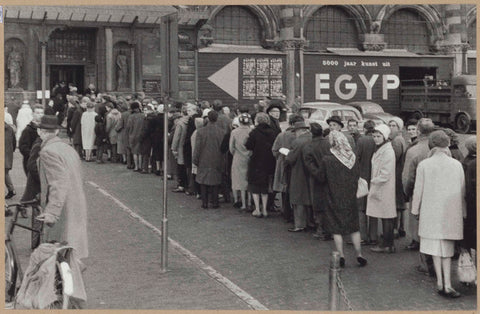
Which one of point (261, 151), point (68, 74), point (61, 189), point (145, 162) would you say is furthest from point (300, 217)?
point (68, 74)

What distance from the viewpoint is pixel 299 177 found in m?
11.0

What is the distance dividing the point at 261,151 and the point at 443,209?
5.05 metres

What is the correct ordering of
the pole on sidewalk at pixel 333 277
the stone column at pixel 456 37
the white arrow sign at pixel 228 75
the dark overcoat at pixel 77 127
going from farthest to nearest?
the stone column at pixel 456 37
the white arrow sign at pixel 228 75
the dark overcoat at pixel 77 127
the pole on sidewalk at pixel 333 277

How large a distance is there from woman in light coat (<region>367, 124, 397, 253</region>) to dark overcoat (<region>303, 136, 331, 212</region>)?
0.70 meters

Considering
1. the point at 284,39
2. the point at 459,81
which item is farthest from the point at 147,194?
the point at 284,39

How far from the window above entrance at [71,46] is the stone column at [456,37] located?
1988cm

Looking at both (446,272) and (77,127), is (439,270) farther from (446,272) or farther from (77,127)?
(77,127)

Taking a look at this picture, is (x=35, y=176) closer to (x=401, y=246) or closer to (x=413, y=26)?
(x=401, y=246)

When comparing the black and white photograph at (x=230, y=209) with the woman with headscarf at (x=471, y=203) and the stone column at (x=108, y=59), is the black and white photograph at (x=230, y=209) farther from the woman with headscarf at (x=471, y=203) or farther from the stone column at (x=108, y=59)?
the stone column at (x=108, y=59)

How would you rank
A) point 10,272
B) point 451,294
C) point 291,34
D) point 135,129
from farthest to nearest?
1. point 291,34
2. point 135,129
3. point 451,294
4. point 10,272

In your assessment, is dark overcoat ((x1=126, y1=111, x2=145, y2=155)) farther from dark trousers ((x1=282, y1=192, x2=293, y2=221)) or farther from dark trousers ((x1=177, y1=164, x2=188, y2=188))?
dark trousers ((x1=282, y1=192, x2=293, y2=221))

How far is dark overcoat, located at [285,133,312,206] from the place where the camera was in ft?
36.0

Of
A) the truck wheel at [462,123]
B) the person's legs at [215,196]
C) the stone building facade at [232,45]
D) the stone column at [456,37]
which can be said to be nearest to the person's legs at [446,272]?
the person's legs at [215,196]

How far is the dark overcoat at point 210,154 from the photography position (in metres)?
13.1
